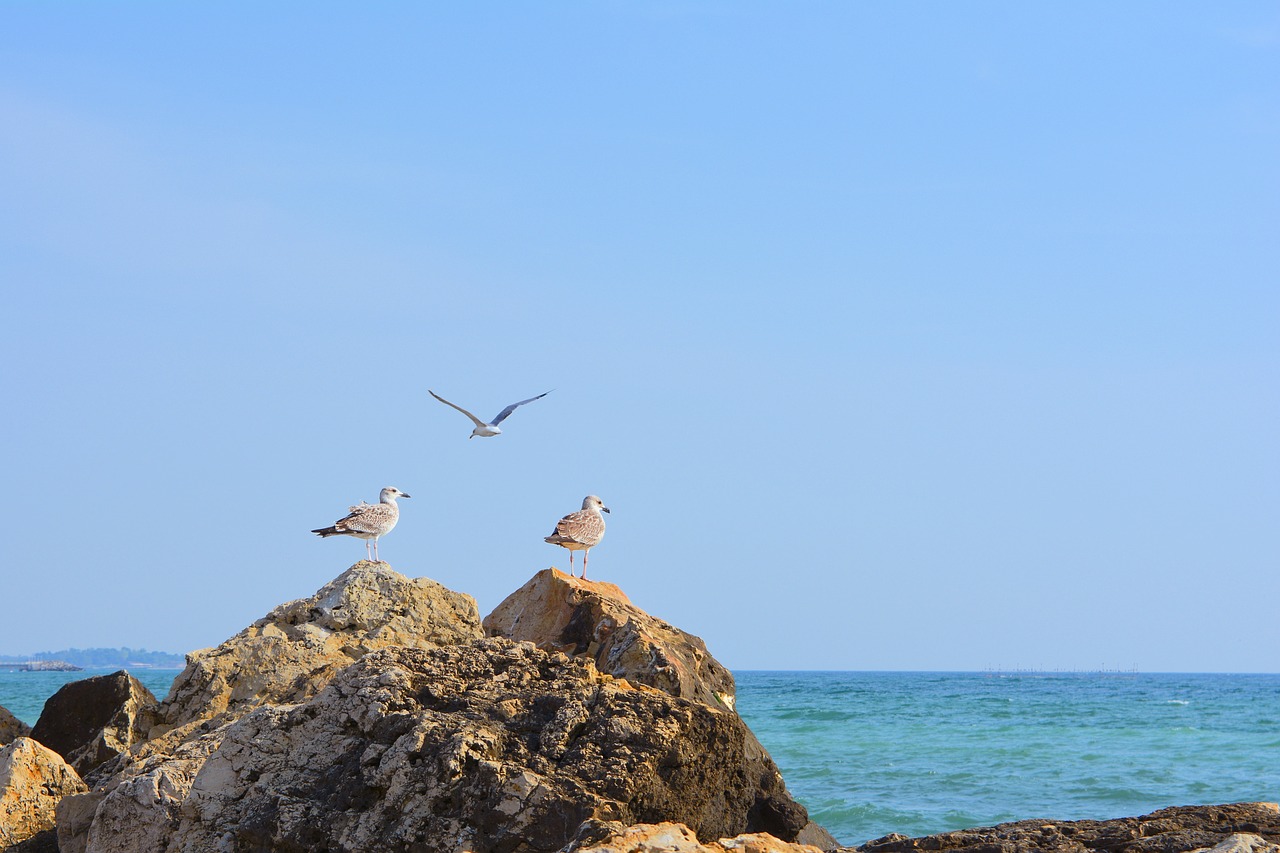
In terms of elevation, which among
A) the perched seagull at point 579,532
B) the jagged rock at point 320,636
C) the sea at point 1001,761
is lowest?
the sea at point 1001,761

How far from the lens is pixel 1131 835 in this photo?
477 centimetres

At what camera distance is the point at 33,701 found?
1545 inches

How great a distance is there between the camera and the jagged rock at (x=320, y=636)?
751 cm

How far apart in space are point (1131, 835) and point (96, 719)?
6.50 meters

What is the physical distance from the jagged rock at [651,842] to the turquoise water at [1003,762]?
9.80 meters

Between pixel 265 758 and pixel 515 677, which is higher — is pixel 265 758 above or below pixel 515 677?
below

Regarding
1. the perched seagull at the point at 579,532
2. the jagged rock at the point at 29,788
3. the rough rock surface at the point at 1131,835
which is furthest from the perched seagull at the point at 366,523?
the rough rock surface at the point at 1131,835

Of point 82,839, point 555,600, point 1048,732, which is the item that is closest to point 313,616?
point 555,600

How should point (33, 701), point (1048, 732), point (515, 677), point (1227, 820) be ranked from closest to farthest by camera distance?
1. point (1227, 820)
2. point (515, 677)
3. point (1048, 732)
4. point (33, 701)

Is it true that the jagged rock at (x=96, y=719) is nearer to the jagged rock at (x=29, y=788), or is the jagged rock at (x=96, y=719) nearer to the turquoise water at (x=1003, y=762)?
the jagged rock at (x=29, y=788)

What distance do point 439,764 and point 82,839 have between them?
2044 millimetres

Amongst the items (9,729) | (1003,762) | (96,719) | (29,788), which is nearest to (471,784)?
(29,788)

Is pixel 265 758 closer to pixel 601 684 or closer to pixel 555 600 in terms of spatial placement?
pixel 601 684

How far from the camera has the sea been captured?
51.0ft
